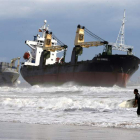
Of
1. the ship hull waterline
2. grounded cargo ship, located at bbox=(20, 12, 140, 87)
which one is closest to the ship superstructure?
grounded cargo ship, located at bbox=(20, 12, 140, 87)

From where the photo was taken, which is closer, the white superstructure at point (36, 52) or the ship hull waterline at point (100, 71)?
the ship hull waterline at point (100, 71)

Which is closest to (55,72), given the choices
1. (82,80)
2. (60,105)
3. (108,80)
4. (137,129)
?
(82,80)

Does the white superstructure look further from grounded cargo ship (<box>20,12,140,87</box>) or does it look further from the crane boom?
the crane boom

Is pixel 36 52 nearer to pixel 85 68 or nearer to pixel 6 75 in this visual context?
pixel 6 75

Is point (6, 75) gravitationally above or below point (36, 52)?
below

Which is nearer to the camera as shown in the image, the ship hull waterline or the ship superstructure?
the ship hull waterline

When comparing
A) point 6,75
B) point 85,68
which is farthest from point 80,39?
point 6,75

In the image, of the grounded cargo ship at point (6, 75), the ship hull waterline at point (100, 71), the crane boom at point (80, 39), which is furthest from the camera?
the grounded cargo ship at point (6, 75)

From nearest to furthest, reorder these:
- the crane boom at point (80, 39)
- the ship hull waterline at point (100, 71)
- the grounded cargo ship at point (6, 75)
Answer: the ship hull waterline at point (100, 71), the crane boom at point (80, 39), the grounded cargo ship at point (6, 75)

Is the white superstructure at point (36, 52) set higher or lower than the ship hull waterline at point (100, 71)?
higher

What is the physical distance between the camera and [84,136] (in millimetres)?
8734

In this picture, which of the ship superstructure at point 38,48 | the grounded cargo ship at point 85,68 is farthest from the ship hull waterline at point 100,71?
the ship superstructure at point 38,48

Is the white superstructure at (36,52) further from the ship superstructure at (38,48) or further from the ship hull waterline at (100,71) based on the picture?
the ship hull waterline at (100,71)

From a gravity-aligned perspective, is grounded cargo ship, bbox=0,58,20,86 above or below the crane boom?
below
